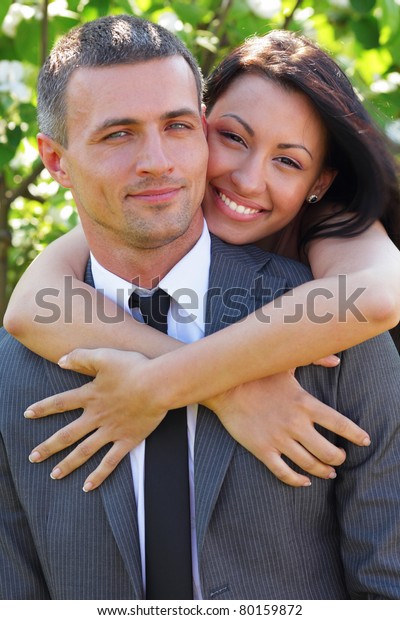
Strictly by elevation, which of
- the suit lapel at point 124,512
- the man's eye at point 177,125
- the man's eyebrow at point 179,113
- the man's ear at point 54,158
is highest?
the man's eyebrow at point 179,113

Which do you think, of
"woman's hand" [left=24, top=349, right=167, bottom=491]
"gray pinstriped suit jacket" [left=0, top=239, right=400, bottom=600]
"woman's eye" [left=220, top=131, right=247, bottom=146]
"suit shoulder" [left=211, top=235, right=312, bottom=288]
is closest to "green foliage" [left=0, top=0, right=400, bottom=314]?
"woman's eye" [left=220, top=131, right=247, bottom=146]

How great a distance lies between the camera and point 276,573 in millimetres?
2381

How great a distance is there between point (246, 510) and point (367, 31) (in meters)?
2.33

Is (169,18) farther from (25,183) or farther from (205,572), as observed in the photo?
(205,572)

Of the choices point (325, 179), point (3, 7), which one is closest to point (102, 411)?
point (325, 179)

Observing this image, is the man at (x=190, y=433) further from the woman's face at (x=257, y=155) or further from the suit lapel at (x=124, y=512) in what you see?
the woman's face at (x=257, y=155)

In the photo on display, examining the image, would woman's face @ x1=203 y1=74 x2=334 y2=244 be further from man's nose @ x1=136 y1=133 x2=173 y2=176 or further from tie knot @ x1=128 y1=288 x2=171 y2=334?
man's nose @ x1=136 y1=133 x2=173 y2=176

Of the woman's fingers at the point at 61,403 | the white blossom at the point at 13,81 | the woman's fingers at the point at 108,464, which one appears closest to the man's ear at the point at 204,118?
the woman's fingers at the point at 61,403

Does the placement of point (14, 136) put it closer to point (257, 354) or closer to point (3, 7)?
point (3, 7)

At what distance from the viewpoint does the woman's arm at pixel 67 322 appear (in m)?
2.46

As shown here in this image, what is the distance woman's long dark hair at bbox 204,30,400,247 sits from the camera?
283 centimetres

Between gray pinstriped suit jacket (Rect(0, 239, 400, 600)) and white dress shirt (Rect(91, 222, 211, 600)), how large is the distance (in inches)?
1.4
